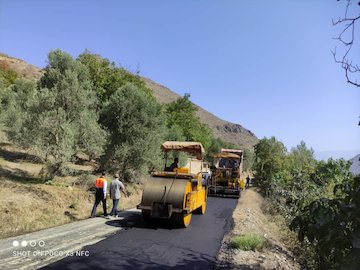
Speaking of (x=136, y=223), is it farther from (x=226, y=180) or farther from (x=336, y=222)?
(x=226, y=180)

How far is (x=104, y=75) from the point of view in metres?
34.4

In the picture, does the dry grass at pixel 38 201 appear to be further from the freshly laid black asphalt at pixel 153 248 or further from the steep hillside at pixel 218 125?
the steep hillside at pixel 218 125

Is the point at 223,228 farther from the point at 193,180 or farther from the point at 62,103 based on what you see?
the point at 62,103

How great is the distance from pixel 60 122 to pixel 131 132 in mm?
5342

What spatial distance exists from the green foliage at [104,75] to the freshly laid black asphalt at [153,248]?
71.6ft

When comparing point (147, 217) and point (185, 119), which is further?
point (185, 119)

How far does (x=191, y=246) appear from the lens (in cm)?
996

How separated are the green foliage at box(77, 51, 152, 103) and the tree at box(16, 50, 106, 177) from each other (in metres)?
12.5

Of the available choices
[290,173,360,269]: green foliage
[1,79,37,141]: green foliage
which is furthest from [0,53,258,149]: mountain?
[290,173,360,269]: green foliage

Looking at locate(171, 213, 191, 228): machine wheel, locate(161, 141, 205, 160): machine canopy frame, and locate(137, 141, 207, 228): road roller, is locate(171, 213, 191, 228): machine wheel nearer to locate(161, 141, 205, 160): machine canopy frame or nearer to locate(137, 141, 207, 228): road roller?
locate(137, 141, 207, 228): road roller

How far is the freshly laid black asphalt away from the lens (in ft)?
25.7

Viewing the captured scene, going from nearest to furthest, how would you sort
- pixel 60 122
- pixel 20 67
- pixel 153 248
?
1. pixel 153 248
2. pixel 60 122
3. pixel 20 67

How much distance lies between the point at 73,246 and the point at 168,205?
3673 mm

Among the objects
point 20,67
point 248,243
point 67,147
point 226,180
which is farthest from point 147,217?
point 20,67
